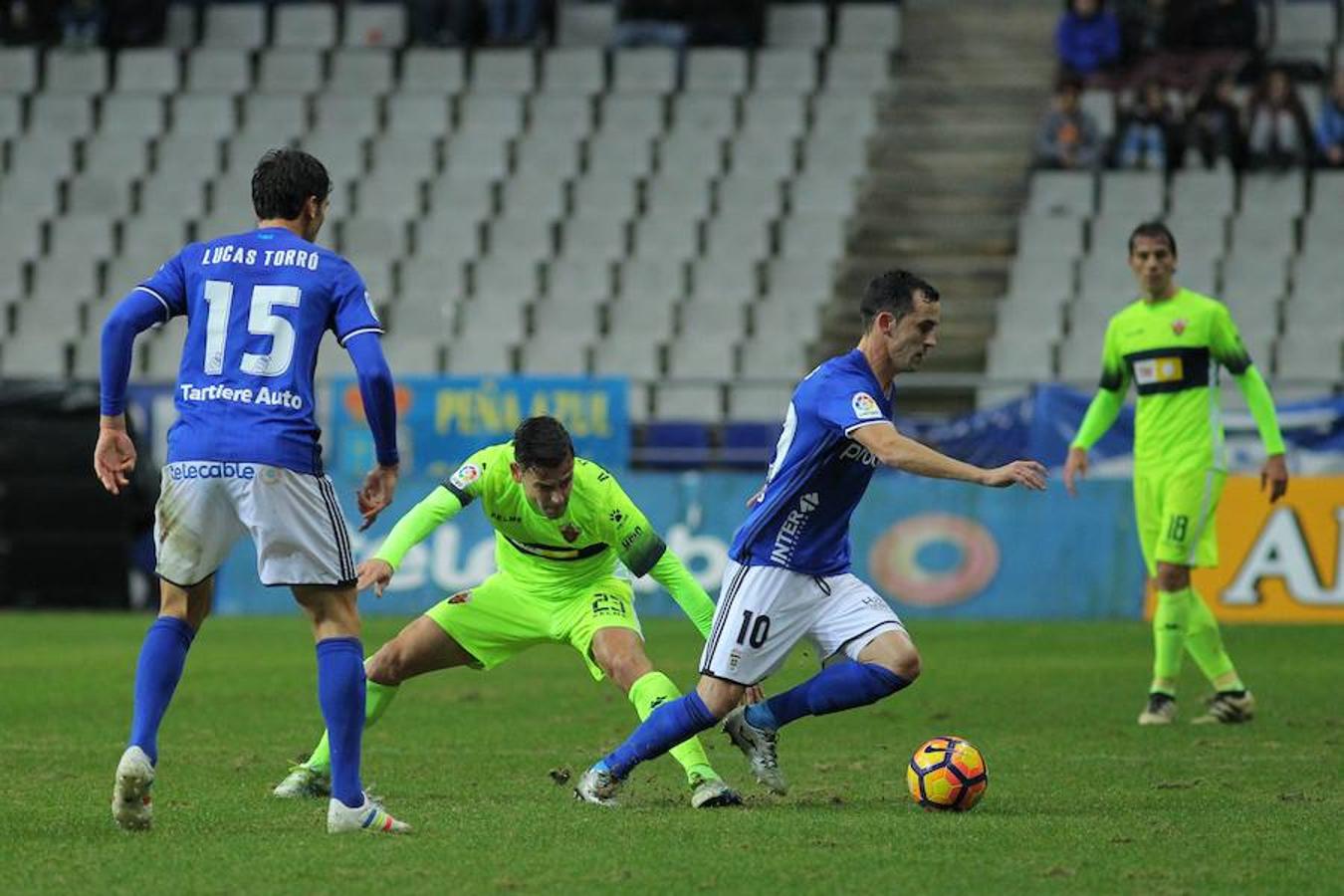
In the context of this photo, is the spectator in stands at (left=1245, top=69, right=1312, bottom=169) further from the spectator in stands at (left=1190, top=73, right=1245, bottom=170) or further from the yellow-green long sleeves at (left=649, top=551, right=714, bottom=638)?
the yellow-green long sleeves at (left=649, top=551, right=714, bottom=638)

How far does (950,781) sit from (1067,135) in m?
17.3

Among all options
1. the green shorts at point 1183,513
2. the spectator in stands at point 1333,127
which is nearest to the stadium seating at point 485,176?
the spectator in stands at point 1333,127

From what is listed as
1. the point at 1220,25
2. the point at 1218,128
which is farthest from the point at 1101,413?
the point at 1220,25

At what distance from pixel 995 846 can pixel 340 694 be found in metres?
2.16

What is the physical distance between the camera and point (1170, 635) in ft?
40.3

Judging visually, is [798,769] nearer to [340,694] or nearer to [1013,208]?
[340,694]

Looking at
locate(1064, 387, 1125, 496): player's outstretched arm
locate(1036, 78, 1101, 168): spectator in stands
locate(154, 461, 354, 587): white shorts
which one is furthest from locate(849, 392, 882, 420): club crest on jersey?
locate(1036, 78, 1101, 168): spectator in stands

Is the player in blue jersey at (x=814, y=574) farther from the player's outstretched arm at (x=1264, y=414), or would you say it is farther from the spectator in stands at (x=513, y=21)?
the spectator in stands at (x=513, y=21)

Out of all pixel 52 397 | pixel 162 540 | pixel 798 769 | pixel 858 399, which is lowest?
pixel 52 397

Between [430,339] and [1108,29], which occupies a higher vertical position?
[1108,29]

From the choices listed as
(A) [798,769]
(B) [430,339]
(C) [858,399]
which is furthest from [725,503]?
(C) [858,399]

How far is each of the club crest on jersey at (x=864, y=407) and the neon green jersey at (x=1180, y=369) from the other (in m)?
4.43

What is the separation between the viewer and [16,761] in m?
10.3

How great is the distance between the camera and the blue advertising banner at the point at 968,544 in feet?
63.0
